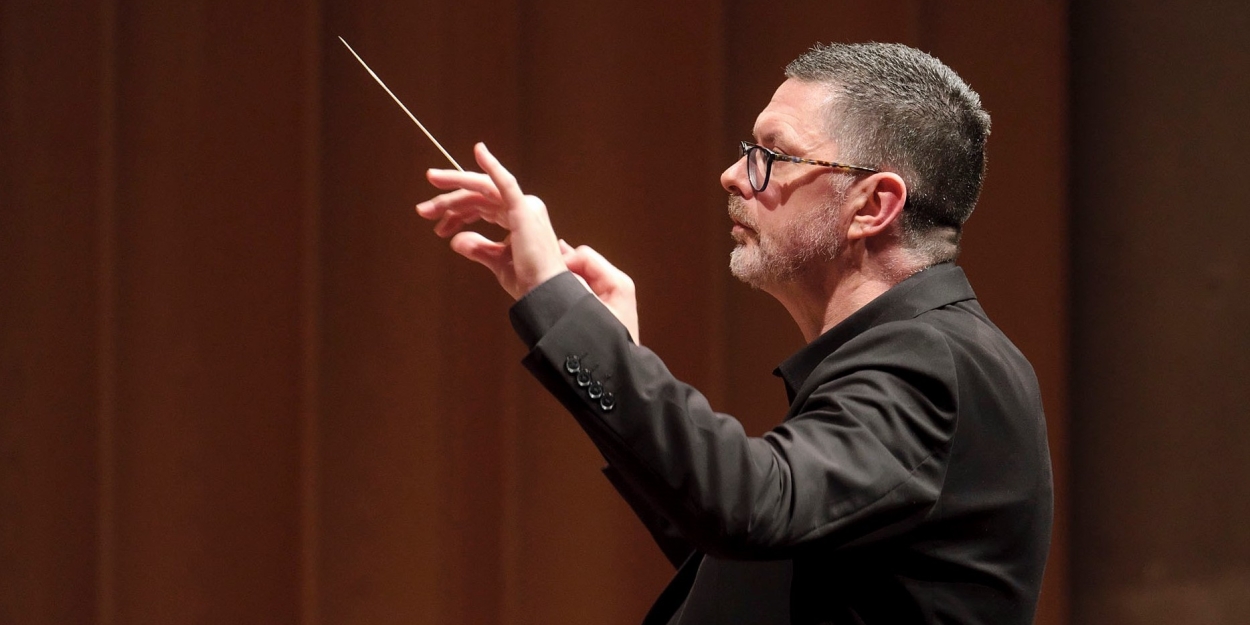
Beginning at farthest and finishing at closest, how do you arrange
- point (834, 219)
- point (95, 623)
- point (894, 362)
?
point (95, 623) < point (834, 219) < point (894, 362)

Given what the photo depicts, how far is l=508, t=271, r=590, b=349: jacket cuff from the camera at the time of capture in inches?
33.3

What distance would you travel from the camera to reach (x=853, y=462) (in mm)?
857

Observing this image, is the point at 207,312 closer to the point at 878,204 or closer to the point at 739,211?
the point at 739,211

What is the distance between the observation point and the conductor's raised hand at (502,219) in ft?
2.87

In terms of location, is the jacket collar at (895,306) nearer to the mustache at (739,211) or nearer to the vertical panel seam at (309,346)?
the mustache at (739,211)

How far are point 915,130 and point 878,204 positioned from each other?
0.08 meters

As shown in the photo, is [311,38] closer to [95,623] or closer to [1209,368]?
[95,623]

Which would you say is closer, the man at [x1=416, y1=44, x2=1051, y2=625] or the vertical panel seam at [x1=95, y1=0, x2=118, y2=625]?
the man at [x1=416, y1=44, x2=1051, y2=625]

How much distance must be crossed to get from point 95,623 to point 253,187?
73 cm

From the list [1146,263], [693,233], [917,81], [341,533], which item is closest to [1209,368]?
[1146,263]

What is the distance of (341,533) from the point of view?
190 cm

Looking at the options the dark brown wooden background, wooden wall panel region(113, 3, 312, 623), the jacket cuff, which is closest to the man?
the jacket cuff

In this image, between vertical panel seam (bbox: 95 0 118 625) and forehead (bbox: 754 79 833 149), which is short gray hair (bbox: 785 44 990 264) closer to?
forehead (bbox: 754 79 833 149)

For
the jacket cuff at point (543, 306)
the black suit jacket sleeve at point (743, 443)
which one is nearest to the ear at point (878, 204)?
the black suit jacket sleeve at point (743, 443)
